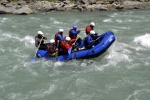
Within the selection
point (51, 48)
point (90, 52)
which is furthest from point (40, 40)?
point (90, 52)

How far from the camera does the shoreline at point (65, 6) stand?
25.2 m

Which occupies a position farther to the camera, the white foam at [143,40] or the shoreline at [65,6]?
the shoreline at [65,6]

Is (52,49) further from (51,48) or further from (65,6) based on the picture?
(65,6)

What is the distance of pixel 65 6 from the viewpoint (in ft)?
85.8

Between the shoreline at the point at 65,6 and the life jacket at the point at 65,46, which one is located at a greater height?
the life jacket at the point at 65,46

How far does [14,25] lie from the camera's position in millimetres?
21688

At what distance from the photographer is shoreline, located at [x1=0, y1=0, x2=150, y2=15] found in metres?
25.2

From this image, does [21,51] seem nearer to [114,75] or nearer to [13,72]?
[13,72]

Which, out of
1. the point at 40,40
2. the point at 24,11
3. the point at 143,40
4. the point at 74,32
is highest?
the point at 74,32

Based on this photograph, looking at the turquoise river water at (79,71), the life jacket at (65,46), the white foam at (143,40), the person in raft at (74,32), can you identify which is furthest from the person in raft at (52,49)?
the white foam at (143,40)

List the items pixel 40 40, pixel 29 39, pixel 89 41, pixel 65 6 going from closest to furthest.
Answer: pixel 89 41
pixel 40 40
pixel 29 39
pixel 65 6

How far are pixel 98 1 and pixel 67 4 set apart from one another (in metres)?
2.95

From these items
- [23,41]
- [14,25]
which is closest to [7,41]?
[23,41]

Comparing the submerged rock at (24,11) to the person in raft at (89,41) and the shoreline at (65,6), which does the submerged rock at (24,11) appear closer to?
the shoreline at (65,6)
